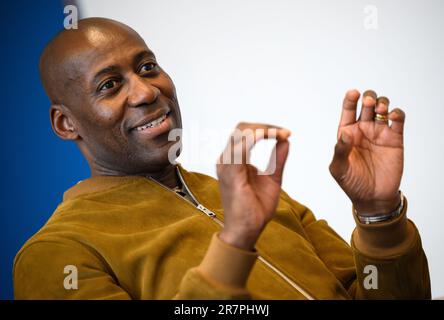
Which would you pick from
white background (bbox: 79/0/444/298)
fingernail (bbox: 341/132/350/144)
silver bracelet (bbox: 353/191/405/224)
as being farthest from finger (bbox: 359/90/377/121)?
white background (bbox: 79/0/444/298)

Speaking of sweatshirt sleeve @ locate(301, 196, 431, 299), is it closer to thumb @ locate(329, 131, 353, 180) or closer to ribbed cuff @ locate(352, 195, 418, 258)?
ribbed cuff @ locate(352, 195, 418, 258)

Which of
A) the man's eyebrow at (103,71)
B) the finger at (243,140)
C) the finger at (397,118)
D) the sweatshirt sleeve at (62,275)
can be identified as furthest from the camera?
the man's eyebrow at (103,71)

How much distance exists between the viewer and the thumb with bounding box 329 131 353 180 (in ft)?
4.12

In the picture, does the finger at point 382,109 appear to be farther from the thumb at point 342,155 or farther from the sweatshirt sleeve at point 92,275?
the sweatshirt sleeve at point 92,275

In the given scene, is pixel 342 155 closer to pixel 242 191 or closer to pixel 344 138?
pixel 344 138

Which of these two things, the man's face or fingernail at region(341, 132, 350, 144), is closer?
fingernail at region(341, 132, 350, 144)

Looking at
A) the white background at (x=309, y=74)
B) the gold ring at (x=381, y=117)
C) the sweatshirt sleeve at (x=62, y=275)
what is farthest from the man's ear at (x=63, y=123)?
the white background at (x=309, y=74)

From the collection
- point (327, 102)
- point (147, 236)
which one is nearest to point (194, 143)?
point (327, 102)

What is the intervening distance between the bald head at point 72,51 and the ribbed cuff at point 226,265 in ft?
1.95

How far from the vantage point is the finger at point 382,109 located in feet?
4.28

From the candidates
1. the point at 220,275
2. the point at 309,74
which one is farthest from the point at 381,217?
the point at 309,74

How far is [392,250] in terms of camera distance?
1341 mm

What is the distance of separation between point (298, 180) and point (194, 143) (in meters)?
0.48

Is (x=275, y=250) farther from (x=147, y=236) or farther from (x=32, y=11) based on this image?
(x=32, y=11)
